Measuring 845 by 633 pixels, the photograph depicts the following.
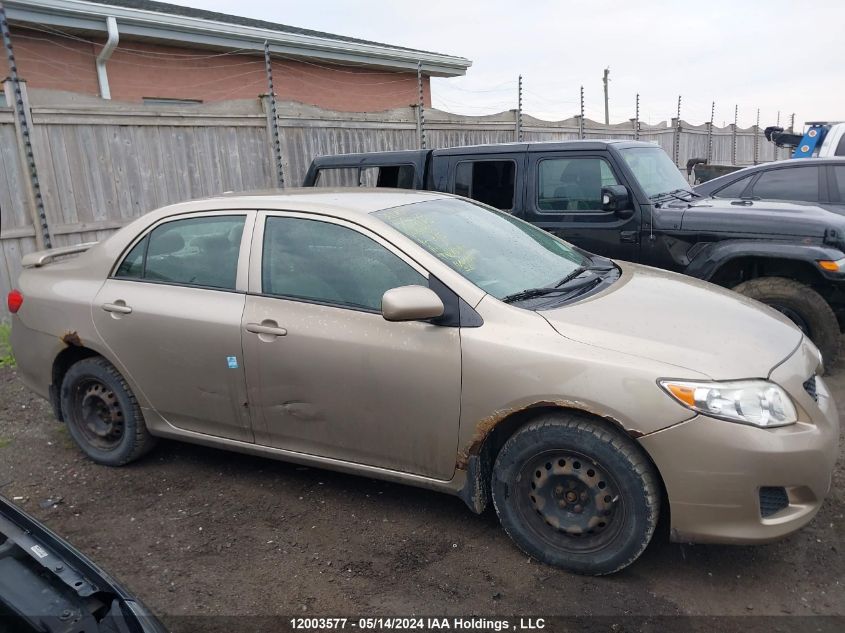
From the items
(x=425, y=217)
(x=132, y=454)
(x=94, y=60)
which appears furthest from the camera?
(x=94, y=60)

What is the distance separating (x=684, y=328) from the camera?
3.08 m

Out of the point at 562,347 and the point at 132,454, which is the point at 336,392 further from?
the point at 132,454

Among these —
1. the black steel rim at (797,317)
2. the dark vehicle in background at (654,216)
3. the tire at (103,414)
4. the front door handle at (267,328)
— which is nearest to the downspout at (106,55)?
the dark vehicle in background at (654,216)

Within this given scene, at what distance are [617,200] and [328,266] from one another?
3200 mm

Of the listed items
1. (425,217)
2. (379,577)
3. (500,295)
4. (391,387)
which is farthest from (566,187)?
(379,577)

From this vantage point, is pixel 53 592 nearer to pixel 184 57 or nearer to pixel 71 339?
pixel 71 339

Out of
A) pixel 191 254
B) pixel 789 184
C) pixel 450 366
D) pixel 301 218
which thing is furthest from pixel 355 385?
pixel 789 184

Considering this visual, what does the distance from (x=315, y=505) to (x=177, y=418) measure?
0.97 metres

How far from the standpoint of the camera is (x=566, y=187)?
243 inches

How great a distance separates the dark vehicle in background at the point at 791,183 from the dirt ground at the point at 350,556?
4.45 meters

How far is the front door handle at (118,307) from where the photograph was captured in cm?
398

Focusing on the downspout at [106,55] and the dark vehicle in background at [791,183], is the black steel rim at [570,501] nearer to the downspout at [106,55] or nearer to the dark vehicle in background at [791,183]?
the dark vehicle in background at [791,183]

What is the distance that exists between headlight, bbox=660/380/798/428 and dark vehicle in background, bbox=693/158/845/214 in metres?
5.19

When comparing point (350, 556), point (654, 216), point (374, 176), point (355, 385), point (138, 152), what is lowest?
point (350, 556)
